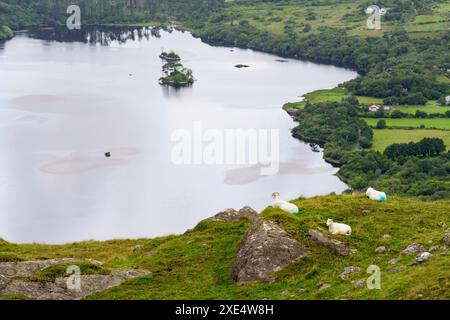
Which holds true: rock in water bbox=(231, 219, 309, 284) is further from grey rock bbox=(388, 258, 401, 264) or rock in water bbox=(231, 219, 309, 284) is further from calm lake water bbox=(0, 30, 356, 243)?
calm lake water bbox=(0, 30, 356, 243)

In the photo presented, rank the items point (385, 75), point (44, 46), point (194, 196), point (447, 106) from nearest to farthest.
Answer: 1. point (194, 196)
2. point (447, 106)
3. point (385, 75)
4. point (44, 46)

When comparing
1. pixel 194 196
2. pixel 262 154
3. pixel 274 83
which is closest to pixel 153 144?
pixel 262 154

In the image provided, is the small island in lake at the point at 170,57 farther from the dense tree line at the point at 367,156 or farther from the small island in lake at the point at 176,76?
the dense tree line at the point at 367,156

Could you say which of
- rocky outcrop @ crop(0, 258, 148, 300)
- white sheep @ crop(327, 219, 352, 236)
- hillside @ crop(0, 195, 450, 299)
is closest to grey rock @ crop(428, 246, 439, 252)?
hillside @ crop(0, 195, 450, 299)

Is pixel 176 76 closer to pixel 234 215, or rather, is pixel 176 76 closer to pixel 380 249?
pixel 234 215

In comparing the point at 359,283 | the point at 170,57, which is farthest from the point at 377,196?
the point at 170,57

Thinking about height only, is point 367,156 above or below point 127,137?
below
